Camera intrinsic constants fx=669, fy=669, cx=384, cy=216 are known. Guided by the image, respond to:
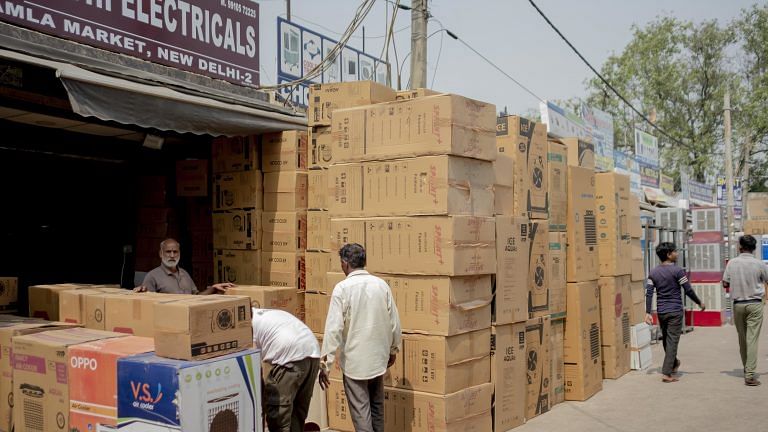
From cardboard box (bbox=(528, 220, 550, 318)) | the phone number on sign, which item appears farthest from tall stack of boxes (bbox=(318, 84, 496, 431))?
the phone number on sign

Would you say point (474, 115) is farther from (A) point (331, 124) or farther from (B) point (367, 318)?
(B) point (367, 318)

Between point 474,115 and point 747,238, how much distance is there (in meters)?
4.70

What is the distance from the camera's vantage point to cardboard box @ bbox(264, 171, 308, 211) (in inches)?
289

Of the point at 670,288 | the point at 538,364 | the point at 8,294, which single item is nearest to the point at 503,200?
the point at 538,364

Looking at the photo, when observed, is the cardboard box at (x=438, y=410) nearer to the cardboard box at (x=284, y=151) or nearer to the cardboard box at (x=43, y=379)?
the cardboard box at (x=43, y=379)

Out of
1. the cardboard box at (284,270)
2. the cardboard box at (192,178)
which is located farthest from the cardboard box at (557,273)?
the cardboard box at (192,178)

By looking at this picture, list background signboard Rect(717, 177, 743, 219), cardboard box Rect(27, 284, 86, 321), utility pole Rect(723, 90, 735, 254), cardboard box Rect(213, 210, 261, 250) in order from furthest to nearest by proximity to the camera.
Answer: background signboard Rect(717, 177, 743, 219) < utility pole Rect(723, 90, 735, 254) < cardboard box Rect(213, 210, 261, 250) < cardboard box Rect(27, 284, 86, 321)

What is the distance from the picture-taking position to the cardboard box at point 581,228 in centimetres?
836

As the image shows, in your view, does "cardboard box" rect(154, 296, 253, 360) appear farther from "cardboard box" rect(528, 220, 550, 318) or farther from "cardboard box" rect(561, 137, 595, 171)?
"cardboard box" rect(561, 137, 595, 171)

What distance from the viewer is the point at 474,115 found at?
606cm

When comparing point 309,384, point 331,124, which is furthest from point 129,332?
point 331,124

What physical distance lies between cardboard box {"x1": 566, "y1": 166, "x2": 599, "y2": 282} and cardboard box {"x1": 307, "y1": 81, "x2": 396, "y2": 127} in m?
2.87

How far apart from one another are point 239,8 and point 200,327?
5962 mm

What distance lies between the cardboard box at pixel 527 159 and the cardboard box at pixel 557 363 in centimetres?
140
